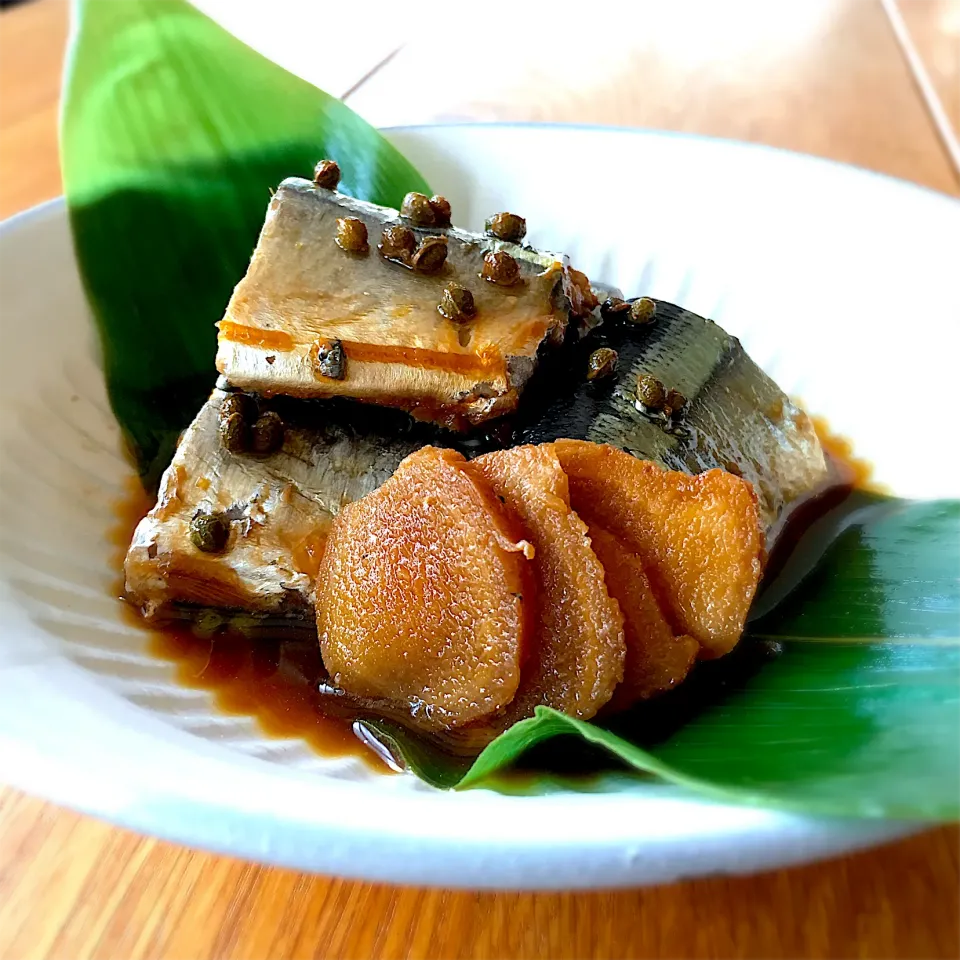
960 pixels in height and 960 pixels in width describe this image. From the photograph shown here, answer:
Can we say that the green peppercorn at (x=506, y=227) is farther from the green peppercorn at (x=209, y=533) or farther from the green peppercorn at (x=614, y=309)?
the green peppercorn at (x=209, y=533)

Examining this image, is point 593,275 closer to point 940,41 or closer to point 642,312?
point 642,312

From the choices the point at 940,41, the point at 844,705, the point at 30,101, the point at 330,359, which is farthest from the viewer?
the point at 940,41

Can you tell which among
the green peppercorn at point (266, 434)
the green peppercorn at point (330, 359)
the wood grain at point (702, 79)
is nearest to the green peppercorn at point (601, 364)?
the green peppercorn at point (330, 359)

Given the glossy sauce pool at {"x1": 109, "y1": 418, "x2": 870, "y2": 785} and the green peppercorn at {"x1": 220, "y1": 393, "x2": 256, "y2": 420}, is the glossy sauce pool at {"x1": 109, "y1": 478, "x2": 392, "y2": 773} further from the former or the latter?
the green peppercorn at {"x1": 220, "y1": 393, "x2": 256, "y2": 420}

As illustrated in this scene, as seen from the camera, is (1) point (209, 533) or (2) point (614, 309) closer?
(1) point (209, 533)

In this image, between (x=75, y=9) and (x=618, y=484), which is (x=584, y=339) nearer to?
(x=618, y=484)

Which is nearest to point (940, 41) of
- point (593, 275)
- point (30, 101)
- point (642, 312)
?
point (593, 275)

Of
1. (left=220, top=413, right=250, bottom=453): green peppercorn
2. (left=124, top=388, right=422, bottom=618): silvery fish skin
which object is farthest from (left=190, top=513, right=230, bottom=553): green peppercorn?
(left=220, top=413, right=250, bottom=453): green peppercorn
